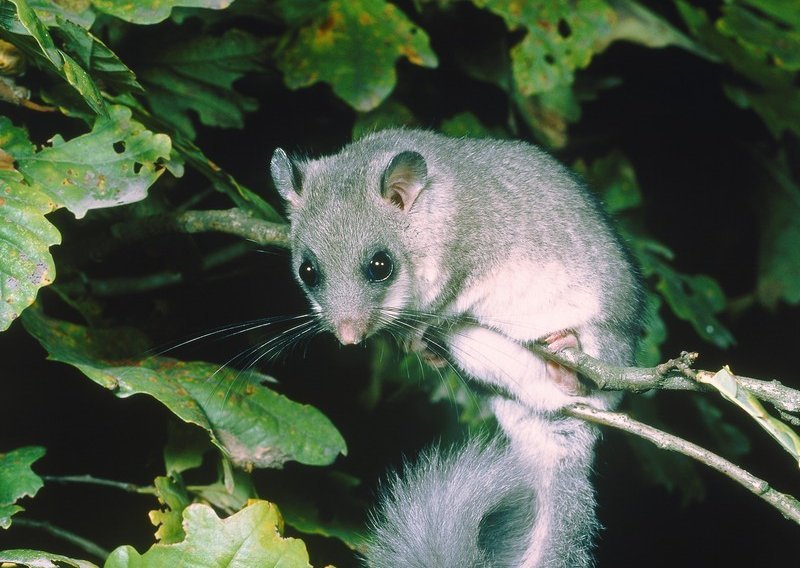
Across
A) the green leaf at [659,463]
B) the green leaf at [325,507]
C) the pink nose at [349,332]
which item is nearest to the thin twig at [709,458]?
the pink nose at [349,332]

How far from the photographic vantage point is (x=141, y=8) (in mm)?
1704

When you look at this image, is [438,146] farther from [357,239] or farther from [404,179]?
[357,239]

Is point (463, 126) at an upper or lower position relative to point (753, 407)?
lower

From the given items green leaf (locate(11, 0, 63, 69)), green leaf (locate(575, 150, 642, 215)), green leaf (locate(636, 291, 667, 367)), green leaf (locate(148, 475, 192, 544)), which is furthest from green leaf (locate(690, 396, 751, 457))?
green leaf (locate(11, 0, 63, 69))

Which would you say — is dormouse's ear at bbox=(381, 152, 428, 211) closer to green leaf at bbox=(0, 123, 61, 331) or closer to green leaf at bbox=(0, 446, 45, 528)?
green leaf at bbox=(0, 123, 61, 331)

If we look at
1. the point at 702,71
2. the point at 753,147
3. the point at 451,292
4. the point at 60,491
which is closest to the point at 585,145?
the point at 702,71

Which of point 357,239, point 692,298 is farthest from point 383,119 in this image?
point 692,298

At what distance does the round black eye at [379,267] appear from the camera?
1983 mm

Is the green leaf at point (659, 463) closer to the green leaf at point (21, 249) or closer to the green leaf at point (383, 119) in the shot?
the green leaf at point (383, 119)

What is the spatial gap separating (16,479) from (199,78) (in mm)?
1183

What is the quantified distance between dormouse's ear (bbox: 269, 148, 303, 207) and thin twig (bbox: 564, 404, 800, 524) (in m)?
0.97

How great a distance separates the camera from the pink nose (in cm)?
189

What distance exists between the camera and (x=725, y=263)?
3.79 metres

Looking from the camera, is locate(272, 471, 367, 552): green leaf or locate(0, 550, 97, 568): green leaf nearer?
locate(0, 550, 97, 568): green leaf
